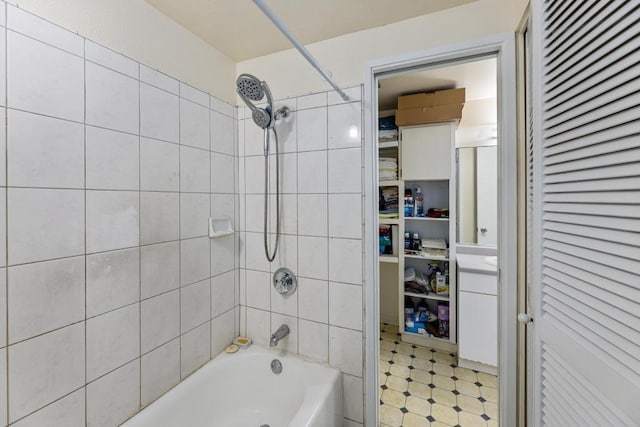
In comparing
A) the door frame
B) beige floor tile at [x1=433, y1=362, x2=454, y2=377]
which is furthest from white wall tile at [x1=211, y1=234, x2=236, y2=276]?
beige floor tile at [x1=433, y1=362, x2=454, y2=377]

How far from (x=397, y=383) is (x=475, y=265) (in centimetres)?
111

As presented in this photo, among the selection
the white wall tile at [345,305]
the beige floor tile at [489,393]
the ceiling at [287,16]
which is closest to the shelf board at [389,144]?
the ceiling at [287,16]

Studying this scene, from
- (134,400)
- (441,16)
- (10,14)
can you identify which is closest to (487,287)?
(441,16)

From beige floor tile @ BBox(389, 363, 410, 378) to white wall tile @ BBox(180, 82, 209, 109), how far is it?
2.31m

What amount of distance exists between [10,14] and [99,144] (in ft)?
1.32

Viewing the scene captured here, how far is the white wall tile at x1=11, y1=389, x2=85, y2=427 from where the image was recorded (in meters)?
0.82

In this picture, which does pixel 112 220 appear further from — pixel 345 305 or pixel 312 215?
pixel 345 305

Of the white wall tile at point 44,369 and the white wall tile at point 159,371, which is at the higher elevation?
the white wall tile at point 44,369

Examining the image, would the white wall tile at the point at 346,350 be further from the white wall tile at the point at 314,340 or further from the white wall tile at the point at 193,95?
the white wall tile at the point at 193,95

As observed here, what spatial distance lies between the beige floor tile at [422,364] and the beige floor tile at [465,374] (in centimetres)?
19

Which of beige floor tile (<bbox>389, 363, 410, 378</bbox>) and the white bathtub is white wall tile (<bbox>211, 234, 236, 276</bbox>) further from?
beige floor tile (<bbox>389, 363, 410, 378</bbox>)

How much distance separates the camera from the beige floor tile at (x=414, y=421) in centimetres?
160

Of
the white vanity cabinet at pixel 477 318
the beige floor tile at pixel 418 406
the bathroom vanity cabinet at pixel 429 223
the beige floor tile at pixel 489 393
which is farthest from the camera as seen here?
the bathroom vanity cabinet at pixel 429 223

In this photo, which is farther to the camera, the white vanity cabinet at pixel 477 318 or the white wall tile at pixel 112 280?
the white vanity cabinet at pixel 477 318
